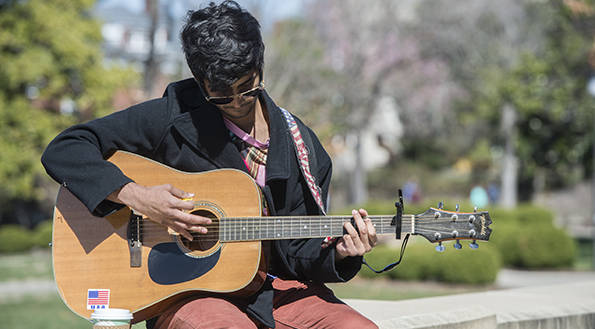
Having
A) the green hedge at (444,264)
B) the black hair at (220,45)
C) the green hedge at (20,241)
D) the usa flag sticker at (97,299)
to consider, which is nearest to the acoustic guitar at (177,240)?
the usa flag sticker at (97,299)

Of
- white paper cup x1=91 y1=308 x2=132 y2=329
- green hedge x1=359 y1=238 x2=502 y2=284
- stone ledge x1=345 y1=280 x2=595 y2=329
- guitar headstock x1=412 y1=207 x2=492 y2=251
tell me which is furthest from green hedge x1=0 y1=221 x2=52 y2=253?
guitar headstock x1=412 y1=207 x2=492 y2=251

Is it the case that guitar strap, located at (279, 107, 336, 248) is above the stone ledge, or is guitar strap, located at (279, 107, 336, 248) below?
above

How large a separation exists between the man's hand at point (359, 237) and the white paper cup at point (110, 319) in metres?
0.92

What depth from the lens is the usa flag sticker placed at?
2715mm

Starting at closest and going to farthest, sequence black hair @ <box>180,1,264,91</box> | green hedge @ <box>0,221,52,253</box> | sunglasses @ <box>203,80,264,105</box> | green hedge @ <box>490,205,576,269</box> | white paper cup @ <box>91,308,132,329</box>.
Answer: white paper cup @ <box>91,308,132,329</box>, black hair @ <box>180,1,264,91</box>, sunglasses @ <box>203,80,264,105</box>, green hedge @ <box>490,205,576,269</box>, green hedge @ <box>0,221,52,253</box>

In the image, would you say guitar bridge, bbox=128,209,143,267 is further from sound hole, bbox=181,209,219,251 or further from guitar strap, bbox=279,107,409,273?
guitar strap, bbox=279,107,409,273

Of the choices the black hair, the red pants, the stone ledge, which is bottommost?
the stone ledge

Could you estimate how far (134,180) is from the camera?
2.83 m

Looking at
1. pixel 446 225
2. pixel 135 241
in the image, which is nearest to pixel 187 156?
pixel 135 241

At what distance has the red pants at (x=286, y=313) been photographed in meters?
2.53

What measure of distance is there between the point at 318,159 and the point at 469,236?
785 millimetres

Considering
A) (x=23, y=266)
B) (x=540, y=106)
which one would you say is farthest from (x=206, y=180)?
(x=540, y=106)

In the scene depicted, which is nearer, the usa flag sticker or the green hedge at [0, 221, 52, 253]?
the usa flag sticker

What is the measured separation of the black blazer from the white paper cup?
1.37 feet
